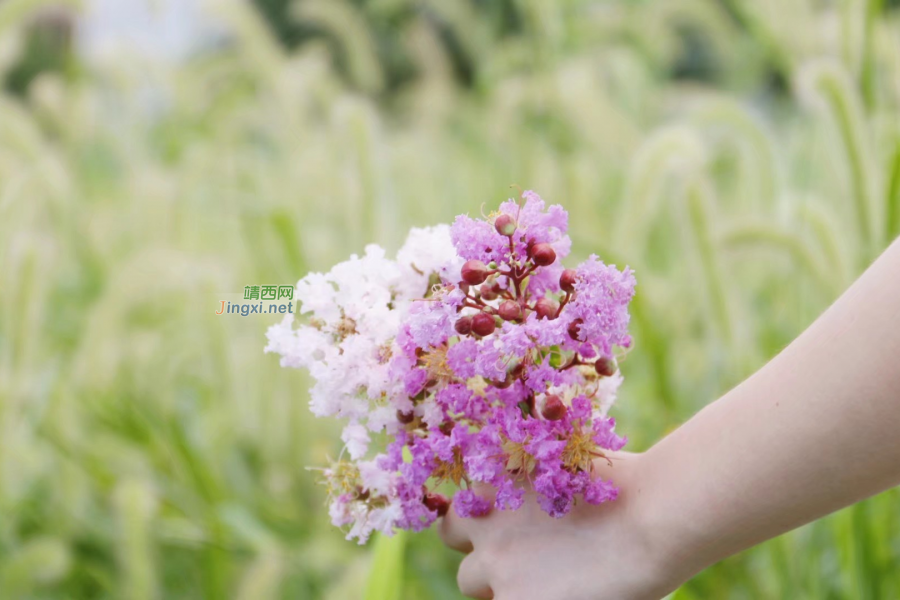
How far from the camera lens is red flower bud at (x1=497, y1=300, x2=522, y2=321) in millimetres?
466

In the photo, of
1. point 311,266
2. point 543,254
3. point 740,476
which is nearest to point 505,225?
point 543,254

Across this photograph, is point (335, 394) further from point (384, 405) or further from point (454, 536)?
point (454, 536)

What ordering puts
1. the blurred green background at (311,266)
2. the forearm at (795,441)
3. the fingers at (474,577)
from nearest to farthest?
the forearm at (795,441) < the fingers at (474,577) < the blurred green background at (311,266)

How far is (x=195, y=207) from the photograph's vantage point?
62.3 inches

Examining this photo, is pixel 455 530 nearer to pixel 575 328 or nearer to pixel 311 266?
pixel 575 328

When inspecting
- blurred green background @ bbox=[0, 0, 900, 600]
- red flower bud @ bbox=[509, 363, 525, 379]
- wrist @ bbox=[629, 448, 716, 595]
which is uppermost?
blurred green background @ bbox=[0, 0, 900, 600]

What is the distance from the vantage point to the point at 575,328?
476 mm

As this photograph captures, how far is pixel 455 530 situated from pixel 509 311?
17cm

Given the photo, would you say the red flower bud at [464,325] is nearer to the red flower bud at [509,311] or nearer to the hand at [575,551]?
the red flower bud at [509,311]

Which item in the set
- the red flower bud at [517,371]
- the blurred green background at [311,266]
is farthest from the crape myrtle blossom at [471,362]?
the blurred green background at [311,266]

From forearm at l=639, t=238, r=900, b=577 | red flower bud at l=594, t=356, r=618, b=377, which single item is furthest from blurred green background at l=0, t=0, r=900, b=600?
red flower bud at l=594, t=356, r=618, b=377

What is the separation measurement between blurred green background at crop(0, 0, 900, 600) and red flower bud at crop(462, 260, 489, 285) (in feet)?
0.57

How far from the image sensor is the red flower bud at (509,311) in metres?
0.47

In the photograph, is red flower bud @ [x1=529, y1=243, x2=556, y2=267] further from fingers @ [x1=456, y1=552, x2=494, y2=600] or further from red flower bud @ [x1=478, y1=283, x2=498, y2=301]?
fingers @ [x1=456, y1=552, x2=494, y2=600]
